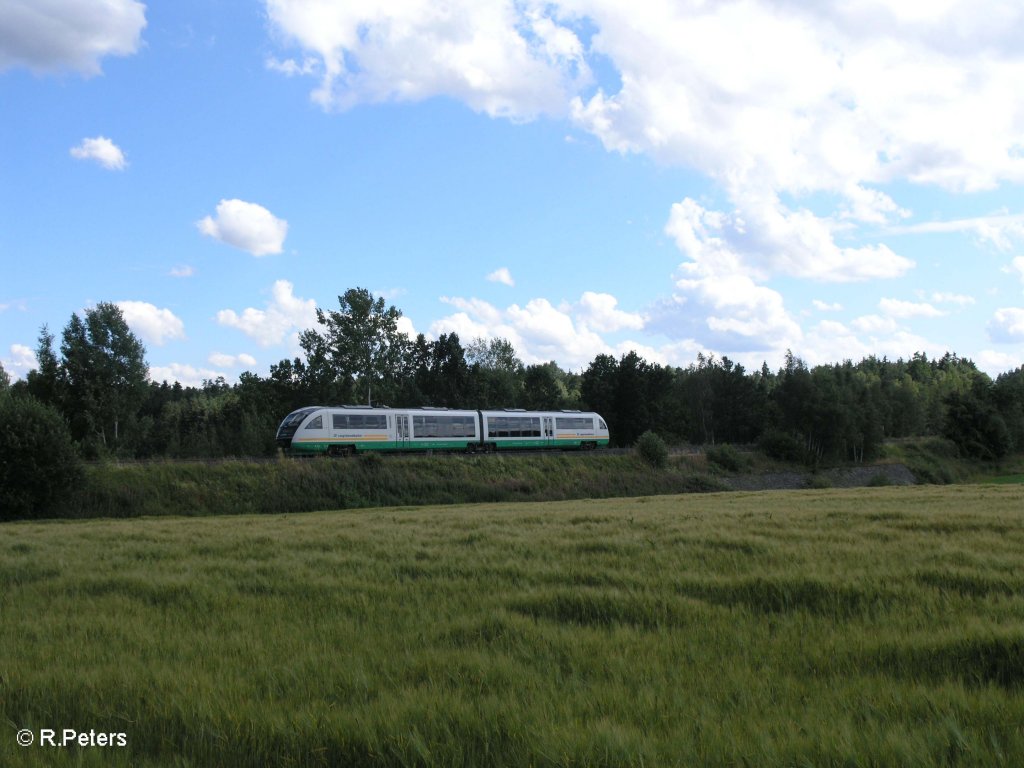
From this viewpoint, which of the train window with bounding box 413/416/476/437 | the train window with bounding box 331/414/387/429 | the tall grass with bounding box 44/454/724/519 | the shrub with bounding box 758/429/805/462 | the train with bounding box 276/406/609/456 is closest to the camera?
the tall grass with bounding box 44/454/724/519

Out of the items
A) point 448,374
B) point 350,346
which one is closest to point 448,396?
point 448,374

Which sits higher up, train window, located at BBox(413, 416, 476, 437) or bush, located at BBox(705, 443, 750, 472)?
train window, located at BBox(413, 416, 476, 437)

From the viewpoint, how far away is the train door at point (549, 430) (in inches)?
2256

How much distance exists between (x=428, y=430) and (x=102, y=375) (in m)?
27.5

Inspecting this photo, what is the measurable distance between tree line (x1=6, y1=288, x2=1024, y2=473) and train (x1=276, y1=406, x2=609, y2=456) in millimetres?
10298

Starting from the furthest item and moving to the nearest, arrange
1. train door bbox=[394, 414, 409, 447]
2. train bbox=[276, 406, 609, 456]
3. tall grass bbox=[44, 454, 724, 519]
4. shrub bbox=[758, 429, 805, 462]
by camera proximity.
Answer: shrub bbox=[758, 429, 805, 462] → train door bbox=[394, 414, 409, 447] → train bbox=[276, 406, 609, 456] → tall grass bbox=[44, 454, 724, 519]

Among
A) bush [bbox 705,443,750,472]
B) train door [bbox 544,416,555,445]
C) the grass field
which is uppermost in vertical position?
train door [bbox 544,416,555,445]

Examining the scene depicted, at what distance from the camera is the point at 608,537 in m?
11.7

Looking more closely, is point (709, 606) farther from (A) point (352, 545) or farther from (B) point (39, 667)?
(A) point (352, 545)

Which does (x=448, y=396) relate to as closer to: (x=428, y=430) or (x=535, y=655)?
(x=428, y=430)

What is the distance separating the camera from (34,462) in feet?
106

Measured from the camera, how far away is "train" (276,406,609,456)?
147ft

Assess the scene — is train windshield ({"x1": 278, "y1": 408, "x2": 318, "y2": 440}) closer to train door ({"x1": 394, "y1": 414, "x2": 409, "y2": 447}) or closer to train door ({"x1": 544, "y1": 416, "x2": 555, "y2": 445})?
train door ({"x1": 394, "y1": 414, "x2": 409, "y2": 447})

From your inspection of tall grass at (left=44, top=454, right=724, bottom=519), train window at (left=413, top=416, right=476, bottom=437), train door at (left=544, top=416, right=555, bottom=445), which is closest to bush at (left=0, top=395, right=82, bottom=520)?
tall grass at (left=44, top=454, right=724, bottom=519)
